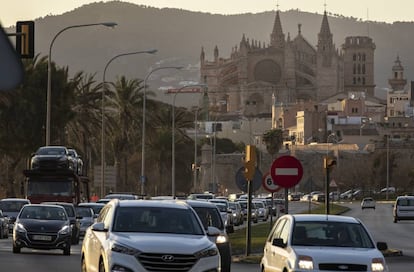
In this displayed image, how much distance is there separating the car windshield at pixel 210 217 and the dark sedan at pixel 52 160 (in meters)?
27.4

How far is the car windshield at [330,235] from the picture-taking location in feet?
61.7

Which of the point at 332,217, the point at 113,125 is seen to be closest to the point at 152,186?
the point at 113,125

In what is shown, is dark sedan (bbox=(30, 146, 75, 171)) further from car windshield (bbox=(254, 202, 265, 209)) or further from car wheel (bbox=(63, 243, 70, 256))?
car windshield (bbox=(254, 202, 265, 209))

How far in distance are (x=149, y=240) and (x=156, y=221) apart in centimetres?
123

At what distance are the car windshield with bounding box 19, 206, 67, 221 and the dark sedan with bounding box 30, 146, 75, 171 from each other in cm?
1636

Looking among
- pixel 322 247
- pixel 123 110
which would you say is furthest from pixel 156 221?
pixel 123 110

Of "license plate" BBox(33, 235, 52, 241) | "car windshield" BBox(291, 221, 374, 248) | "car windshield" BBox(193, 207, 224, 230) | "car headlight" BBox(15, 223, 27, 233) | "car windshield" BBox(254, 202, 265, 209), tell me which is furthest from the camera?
"car windshield" BBox(254, 202, 265, 209)

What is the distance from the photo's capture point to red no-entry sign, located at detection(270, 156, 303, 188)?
28094 millimetres

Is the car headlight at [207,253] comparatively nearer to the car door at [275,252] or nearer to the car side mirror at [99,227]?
the car door at [275,252]

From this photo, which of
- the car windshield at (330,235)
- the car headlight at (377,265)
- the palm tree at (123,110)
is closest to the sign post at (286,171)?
the car windshield at (330,235)

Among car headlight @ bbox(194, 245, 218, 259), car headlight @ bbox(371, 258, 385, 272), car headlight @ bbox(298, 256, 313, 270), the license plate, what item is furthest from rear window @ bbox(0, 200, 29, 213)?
car headlight @ bbox(371, 258, 385, 272)

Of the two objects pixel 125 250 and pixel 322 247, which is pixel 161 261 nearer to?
pixel 125 250

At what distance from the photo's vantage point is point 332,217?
19.6 meters

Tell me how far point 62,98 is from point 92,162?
1389 inches
